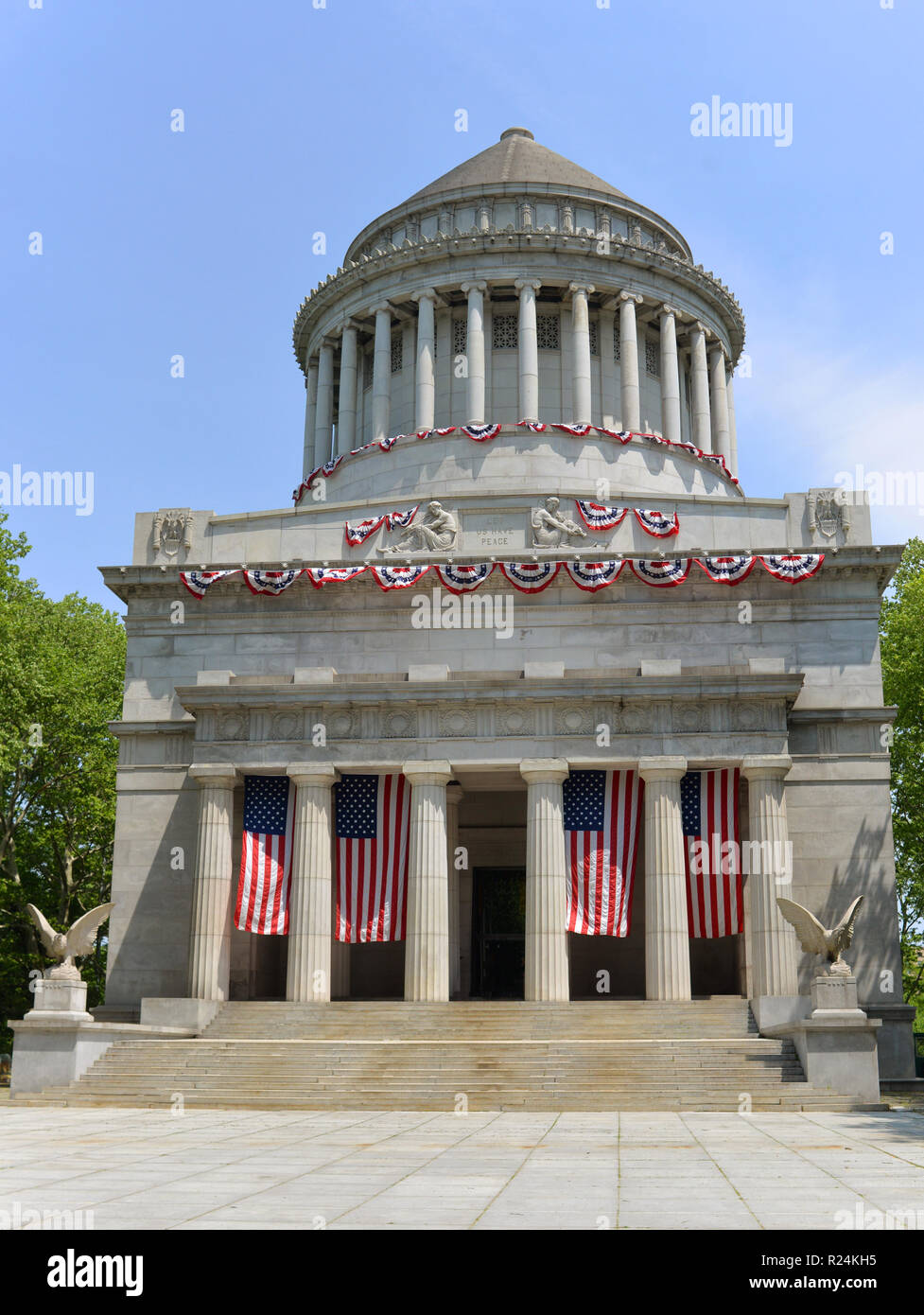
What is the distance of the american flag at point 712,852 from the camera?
36938 millimetres

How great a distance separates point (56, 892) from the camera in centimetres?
5847

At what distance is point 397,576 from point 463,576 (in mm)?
2052

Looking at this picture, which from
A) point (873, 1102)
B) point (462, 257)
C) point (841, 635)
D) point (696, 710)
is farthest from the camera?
point (462, 257)

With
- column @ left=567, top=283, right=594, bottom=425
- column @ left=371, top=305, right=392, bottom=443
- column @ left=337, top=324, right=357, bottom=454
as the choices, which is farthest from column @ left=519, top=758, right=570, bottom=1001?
column @ left=337, top=324, right=357, bottom=454

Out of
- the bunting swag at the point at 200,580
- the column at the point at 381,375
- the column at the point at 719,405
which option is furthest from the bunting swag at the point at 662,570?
the column at the point at 719,405

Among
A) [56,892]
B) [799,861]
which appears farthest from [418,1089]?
[56,892]

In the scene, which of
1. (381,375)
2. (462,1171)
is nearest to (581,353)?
(381,375)

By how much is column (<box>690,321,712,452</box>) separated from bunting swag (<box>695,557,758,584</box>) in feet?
59.3

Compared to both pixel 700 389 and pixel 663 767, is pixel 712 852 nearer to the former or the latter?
pixel 663 767

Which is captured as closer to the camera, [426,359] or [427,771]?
[427,771]

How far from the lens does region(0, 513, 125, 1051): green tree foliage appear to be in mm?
51188

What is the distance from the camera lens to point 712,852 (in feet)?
123
